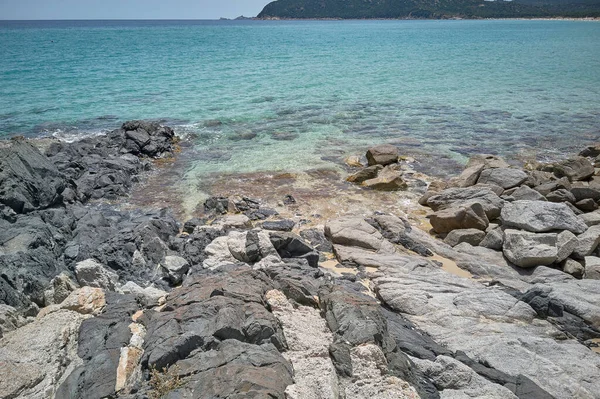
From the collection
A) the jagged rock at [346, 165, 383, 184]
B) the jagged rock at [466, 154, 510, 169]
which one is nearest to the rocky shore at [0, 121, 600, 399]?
the jagged rock at [466, 154, 510, 169]

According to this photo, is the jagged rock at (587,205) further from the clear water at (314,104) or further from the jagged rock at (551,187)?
the clear water at (314,104)

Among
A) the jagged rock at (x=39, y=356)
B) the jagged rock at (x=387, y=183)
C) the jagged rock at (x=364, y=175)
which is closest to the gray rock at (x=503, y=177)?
the jagged rock at (x=387, y=183)

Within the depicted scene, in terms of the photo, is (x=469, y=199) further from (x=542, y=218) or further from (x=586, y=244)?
(x=586, y=244)

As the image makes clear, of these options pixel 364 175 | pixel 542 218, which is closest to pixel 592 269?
pixel 542 218

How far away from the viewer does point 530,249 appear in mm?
9656

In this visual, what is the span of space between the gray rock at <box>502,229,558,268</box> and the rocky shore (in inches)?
1.4

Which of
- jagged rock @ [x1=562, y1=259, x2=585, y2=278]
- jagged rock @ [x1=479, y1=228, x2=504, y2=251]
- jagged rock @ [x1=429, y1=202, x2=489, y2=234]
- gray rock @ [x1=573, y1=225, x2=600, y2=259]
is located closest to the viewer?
jagged rock @ [x1=562, y1=259, x2=585, y2=278]

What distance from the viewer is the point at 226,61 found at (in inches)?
1914

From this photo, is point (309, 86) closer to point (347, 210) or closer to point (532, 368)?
point (347, 210)

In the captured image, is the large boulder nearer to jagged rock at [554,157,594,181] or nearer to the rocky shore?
the rocky shore

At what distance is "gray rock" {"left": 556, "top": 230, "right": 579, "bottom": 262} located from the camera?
31.5ft

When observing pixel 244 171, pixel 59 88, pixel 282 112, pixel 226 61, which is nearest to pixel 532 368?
pixel 244 171

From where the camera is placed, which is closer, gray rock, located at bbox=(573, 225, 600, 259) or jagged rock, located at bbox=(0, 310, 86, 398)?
jagged rock, located at bbox=(0, 310, 86, 398)

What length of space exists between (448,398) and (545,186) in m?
10.5
